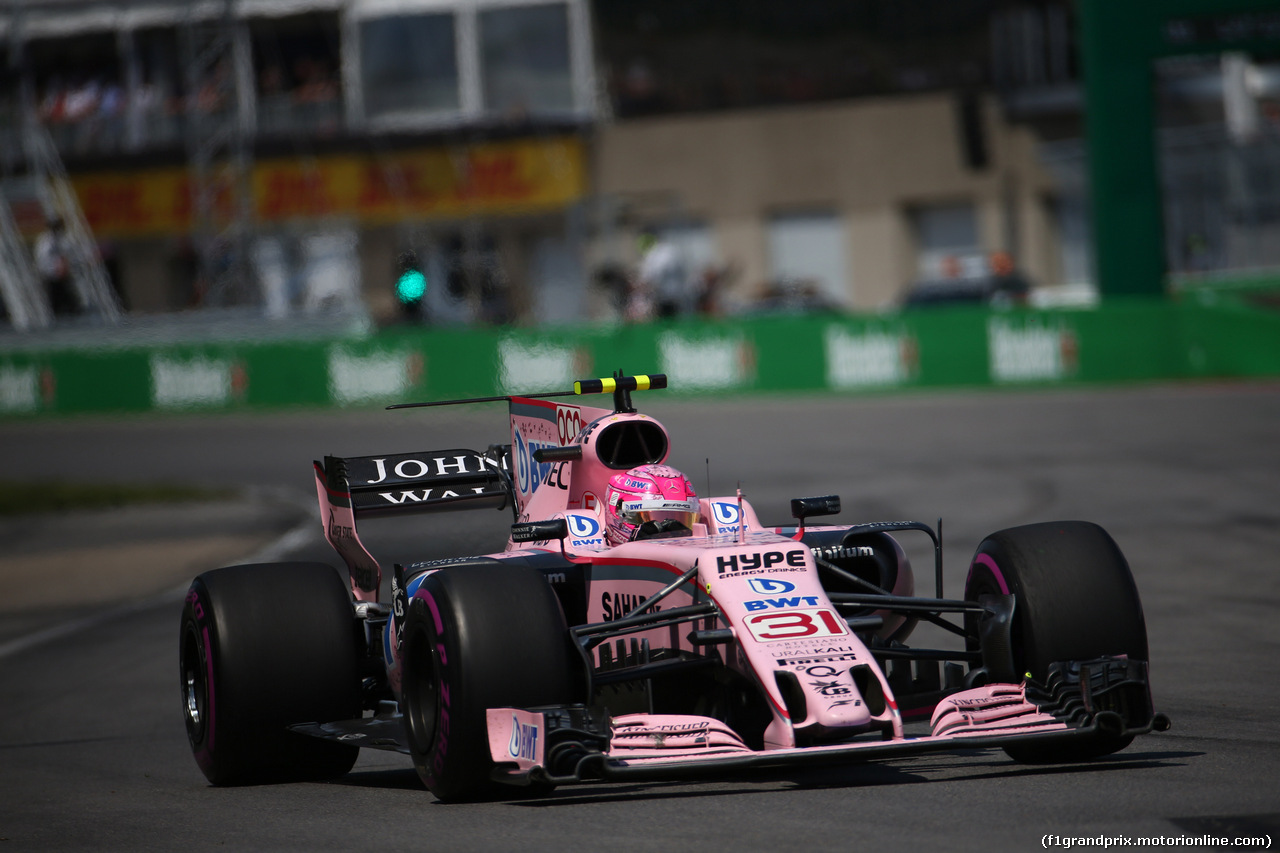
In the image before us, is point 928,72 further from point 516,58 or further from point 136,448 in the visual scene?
point 136,448

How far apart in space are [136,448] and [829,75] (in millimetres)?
26568

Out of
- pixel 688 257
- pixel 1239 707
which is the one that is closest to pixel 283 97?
pixel 688 257

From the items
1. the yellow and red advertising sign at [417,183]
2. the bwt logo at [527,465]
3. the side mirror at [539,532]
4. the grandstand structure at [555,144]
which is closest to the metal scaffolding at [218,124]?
the grandstand structure at [555,144]

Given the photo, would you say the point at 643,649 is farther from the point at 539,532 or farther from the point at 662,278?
the point at 662,278

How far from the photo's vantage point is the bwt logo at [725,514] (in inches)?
286

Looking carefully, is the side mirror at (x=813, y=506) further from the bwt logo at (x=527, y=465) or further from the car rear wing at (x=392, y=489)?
the car rear wing at (x=392, y=489)

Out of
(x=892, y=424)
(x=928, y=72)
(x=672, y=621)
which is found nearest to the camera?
(x=672, y=621)

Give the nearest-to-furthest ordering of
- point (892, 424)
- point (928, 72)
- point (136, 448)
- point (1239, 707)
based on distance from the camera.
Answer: point (1239, 707)
point (892, 424)
point (136, 448)
point (928, 72)

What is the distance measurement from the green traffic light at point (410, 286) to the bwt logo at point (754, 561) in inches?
130

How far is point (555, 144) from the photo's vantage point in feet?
139

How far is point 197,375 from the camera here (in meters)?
30.9

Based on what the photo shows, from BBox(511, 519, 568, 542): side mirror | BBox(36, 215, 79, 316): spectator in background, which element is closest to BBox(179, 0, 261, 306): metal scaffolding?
BBox(36, 215, 79, 316): spectator in background

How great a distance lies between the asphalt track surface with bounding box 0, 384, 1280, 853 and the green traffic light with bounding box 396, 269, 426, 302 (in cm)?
119

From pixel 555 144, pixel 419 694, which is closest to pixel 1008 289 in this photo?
pixel 555 144
